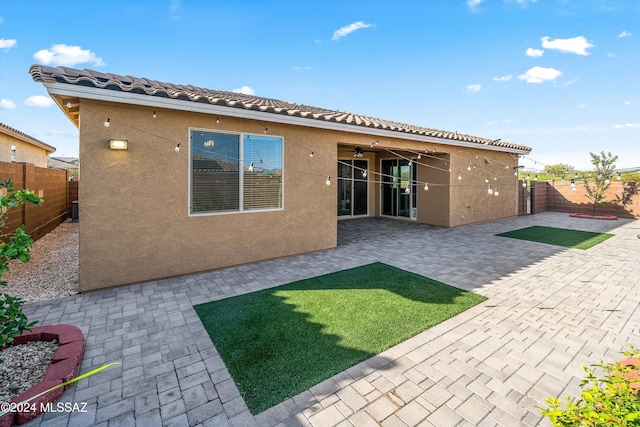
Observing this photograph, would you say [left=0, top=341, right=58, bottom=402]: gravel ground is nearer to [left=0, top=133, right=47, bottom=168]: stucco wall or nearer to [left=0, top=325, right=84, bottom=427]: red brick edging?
[left=0, top=325, right=84, bottom=427]: red brick edging

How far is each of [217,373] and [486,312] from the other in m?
4.11

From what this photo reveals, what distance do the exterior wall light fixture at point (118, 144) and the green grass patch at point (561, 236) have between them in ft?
40.0

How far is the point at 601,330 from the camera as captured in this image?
4.11 meters

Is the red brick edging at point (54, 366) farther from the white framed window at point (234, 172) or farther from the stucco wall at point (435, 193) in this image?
the stucco wall at point (435, 193)

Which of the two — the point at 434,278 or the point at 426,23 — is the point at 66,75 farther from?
the point at 426,23

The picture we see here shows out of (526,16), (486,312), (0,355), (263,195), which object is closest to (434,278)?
(486,312)

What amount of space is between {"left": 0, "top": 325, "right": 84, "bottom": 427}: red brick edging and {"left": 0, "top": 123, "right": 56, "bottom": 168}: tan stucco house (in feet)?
46.4

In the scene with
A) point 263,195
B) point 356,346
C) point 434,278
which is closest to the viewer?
point 356,346

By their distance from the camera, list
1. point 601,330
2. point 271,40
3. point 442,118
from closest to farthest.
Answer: point 601,330 < point 271,40 < point 442,118

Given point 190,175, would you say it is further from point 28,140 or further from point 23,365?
point 28,140

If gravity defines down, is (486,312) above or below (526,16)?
below

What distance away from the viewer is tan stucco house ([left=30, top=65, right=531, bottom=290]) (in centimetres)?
544

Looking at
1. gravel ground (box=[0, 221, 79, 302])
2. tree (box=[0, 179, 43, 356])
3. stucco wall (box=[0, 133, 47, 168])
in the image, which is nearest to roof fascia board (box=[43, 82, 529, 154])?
tree (box=[0, 179, 43, 356])

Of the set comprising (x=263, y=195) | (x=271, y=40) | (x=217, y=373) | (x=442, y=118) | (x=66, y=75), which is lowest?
(x=217, y=373)
